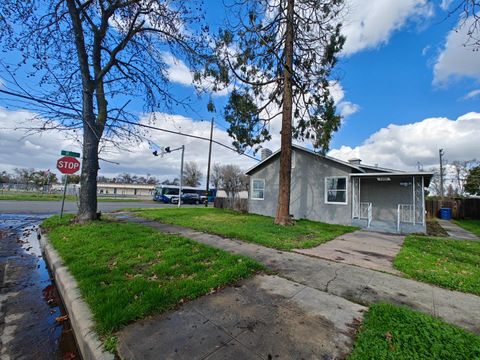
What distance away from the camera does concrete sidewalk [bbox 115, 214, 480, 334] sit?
9.53 ft

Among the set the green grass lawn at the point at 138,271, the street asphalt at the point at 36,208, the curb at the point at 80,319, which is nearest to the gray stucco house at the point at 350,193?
the green grass lawn at the point at 138,271

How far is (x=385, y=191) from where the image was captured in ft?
42.9

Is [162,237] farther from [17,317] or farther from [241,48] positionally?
[241,48]

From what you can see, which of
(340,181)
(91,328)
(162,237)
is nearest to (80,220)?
(162,237)

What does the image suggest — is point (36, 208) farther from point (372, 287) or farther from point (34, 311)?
point (372, 287)

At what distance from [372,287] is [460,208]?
A: 22692 mm

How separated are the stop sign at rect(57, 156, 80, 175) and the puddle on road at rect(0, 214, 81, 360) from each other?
4.45 meters

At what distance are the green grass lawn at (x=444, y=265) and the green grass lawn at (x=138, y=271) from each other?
311cm

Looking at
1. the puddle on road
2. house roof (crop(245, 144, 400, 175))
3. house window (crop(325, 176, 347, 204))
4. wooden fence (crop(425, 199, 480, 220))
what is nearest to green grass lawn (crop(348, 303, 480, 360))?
the puddle on road

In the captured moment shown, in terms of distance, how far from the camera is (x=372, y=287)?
3.55m

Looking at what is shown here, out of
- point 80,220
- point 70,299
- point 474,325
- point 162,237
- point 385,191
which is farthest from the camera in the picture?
point 385,191

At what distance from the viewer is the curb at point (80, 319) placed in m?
2.03

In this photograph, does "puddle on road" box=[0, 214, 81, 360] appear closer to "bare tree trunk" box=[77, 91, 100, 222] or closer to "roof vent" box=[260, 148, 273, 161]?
"bare tree trunk" box=[77, 91, 100, 222]

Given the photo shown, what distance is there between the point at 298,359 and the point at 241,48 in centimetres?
1032
